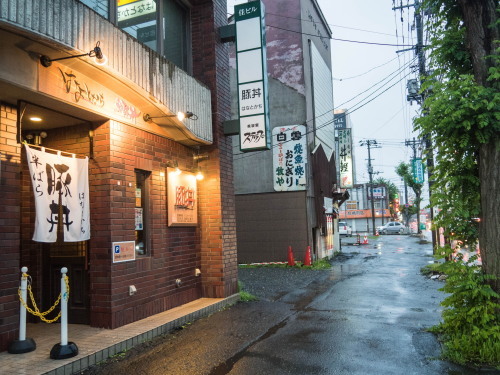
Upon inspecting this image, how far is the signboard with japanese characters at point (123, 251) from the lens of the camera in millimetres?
6910

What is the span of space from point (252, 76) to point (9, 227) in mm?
6244

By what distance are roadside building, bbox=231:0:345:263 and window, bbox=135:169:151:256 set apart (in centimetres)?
1098

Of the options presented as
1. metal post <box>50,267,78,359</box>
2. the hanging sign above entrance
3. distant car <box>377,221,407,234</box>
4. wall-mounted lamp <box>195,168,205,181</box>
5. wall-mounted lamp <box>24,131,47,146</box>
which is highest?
the hanging sign above entrance

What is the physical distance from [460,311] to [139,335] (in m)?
4.86

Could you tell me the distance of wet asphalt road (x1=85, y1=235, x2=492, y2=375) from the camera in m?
5.35

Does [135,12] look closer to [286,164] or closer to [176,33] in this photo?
[176,33]

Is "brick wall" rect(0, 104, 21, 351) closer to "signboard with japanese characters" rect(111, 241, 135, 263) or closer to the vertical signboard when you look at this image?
"signboard with japanese characters" rect(111, 241, 135, 263)

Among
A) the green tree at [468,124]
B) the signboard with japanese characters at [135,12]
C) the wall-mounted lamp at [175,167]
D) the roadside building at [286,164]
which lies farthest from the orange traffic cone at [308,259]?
the signboard with japanese characters at [135,12]

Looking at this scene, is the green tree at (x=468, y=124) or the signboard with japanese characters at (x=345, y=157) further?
the signboard with japanese characters at (x=345, y=157)

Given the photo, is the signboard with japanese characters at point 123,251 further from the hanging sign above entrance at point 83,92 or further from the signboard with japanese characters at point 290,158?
the signboard with japanese characters at point 290,158

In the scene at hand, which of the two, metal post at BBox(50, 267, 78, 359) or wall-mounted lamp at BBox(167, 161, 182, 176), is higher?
wall-mounted lamp at BBox(167, 161, 182, 176)

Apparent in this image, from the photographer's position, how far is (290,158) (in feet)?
61.9

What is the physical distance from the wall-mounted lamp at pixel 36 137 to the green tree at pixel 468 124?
6.53 metres

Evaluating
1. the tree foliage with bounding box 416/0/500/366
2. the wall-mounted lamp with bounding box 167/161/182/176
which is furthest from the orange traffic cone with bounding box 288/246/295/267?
the tree foliage with bounding box 416/0/500/366
